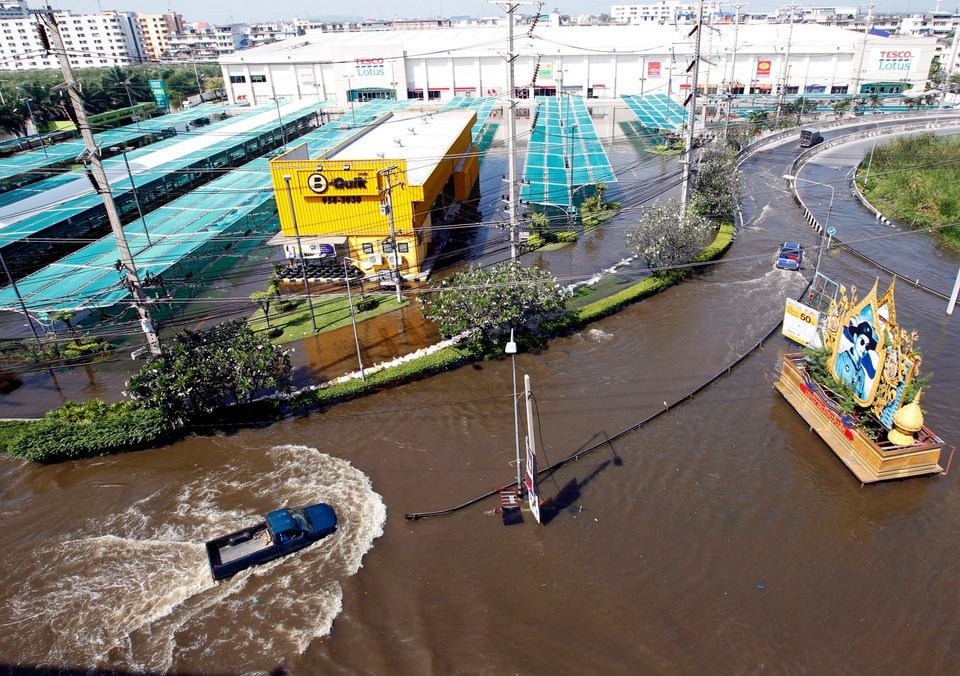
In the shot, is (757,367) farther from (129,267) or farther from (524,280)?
(129,267)

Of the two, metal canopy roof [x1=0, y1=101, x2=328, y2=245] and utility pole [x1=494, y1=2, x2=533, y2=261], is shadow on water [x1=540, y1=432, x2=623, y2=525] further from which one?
metal canopy roof [x1=0, y1=101, x2=328, y2=245]

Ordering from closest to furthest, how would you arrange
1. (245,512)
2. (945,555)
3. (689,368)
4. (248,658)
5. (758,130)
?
(248,658), (945,555), (245,512), (689,368), (758,130)

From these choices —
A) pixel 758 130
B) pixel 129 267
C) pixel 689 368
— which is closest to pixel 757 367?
pixel 689 368

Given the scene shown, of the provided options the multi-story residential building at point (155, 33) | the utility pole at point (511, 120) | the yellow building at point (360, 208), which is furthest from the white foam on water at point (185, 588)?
the multi-story residential building at point (155, 33)

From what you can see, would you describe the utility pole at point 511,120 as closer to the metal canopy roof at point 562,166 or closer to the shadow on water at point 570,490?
the metal canopy roof at point 562,166

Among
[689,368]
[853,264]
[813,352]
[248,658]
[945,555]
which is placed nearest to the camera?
[248,658]
